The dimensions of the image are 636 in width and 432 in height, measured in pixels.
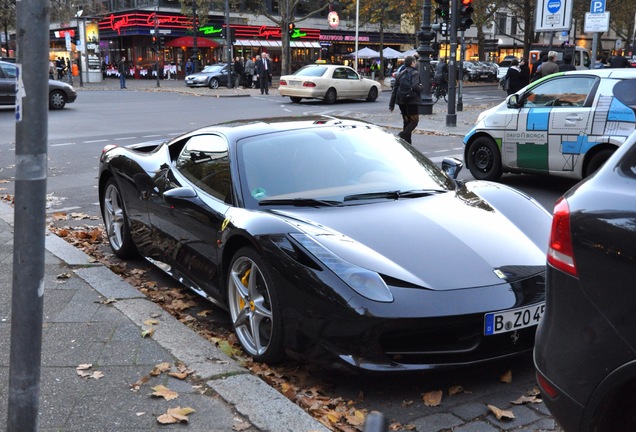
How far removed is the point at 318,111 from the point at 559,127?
16022mm

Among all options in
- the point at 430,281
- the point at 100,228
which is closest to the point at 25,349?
the point at 430,281

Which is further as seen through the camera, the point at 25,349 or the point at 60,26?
the point at 60,26

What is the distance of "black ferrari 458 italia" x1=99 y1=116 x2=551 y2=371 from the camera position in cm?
373

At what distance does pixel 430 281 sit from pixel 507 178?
7.90 metres

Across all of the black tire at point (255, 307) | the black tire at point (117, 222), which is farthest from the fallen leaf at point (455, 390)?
the black tire at point (117, 222)

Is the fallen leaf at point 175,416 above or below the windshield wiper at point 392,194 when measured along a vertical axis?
below

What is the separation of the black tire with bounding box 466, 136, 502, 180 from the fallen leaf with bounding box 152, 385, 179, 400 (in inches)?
308

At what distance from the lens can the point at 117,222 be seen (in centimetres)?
672

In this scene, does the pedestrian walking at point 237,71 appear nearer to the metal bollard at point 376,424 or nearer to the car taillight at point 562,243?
the car taillight at point 562,243

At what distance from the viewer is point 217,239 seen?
4727 millimetres

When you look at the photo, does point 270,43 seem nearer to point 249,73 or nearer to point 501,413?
point 249,73

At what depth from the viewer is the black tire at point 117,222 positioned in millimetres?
6535

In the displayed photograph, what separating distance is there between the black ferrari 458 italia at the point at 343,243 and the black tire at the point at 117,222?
0.43 meters

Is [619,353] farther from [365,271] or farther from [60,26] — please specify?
[60,26]
